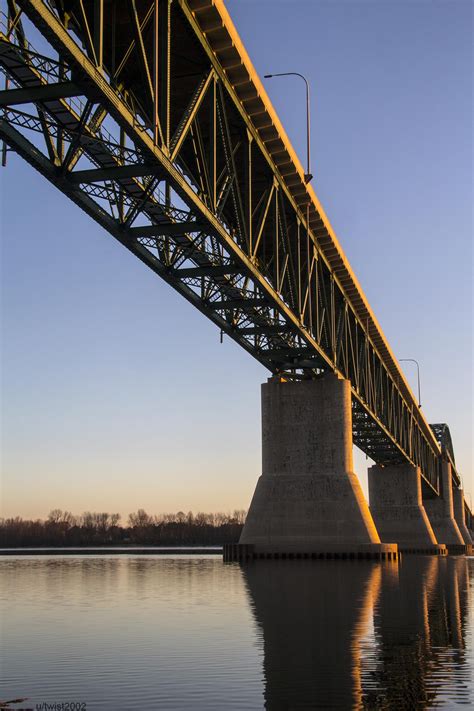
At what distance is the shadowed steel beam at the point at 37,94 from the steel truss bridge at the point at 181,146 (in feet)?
0.09

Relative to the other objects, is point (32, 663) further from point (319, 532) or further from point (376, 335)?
point (376, 335)

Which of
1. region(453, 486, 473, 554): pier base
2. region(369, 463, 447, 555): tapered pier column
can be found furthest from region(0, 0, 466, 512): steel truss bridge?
region(453, 486, 473, 554): pier base

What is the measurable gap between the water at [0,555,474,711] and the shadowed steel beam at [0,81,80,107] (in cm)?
1248

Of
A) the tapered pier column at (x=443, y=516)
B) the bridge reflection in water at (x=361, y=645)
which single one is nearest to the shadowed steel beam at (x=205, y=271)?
the bridge reflection in water at (x=361, y=645)

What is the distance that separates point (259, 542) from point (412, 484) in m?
51.6

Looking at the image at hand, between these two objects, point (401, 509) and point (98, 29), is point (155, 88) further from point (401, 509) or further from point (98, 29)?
point (401, 509)

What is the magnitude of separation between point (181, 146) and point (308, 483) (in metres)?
23.8

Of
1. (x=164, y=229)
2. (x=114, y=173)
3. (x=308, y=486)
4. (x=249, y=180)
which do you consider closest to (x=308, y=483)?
(x=308, y=486)

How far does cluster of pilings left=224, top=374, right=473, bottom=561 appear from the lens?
162 ft

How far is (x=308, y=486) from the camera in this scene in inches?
2003

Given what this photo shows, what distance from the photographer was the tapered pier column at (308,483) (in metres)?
49.5

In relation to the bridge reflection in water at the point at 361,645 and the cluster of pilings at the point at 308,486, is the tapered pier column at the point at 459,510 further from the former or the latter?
the bridge reflection in water at the point at 361,645

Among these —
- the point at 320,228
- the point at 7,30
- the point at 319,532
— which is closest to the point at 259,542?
the point at 319,532

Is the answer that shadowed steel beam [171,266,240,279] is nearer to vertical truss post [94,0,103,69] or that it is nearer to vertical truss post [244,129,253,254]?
vertical truss post [244,129,253,254]
